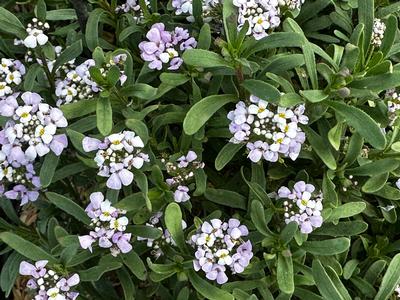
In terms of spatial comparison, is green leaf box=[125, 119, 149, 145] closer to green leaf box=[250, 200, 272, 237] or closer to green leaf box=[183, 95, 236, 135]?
green leaf box=[183, 95, 236, 135]

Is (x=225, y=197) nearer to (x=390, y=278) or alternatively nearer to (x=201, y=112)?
(x=201, y=112)

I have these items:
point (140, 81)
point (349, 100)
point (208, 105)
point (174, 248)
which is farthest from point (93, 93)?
point (349, 100)

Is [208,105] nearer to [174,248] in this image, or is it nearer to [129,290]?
[174,248]

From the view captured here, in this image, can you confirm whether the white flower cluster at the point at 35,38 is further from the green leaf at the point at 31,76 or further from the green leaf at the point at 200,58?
the green leaf at the point at 200,58

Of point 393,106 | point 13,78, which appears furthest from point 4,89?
point 393,106

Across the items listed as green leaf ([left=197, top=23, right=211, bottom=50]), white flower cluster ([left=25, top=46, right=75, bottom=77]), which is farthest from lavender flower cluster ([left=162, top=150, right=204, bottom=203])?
white flower cluster ([left=25, top=46, right=75, bottom=77])
